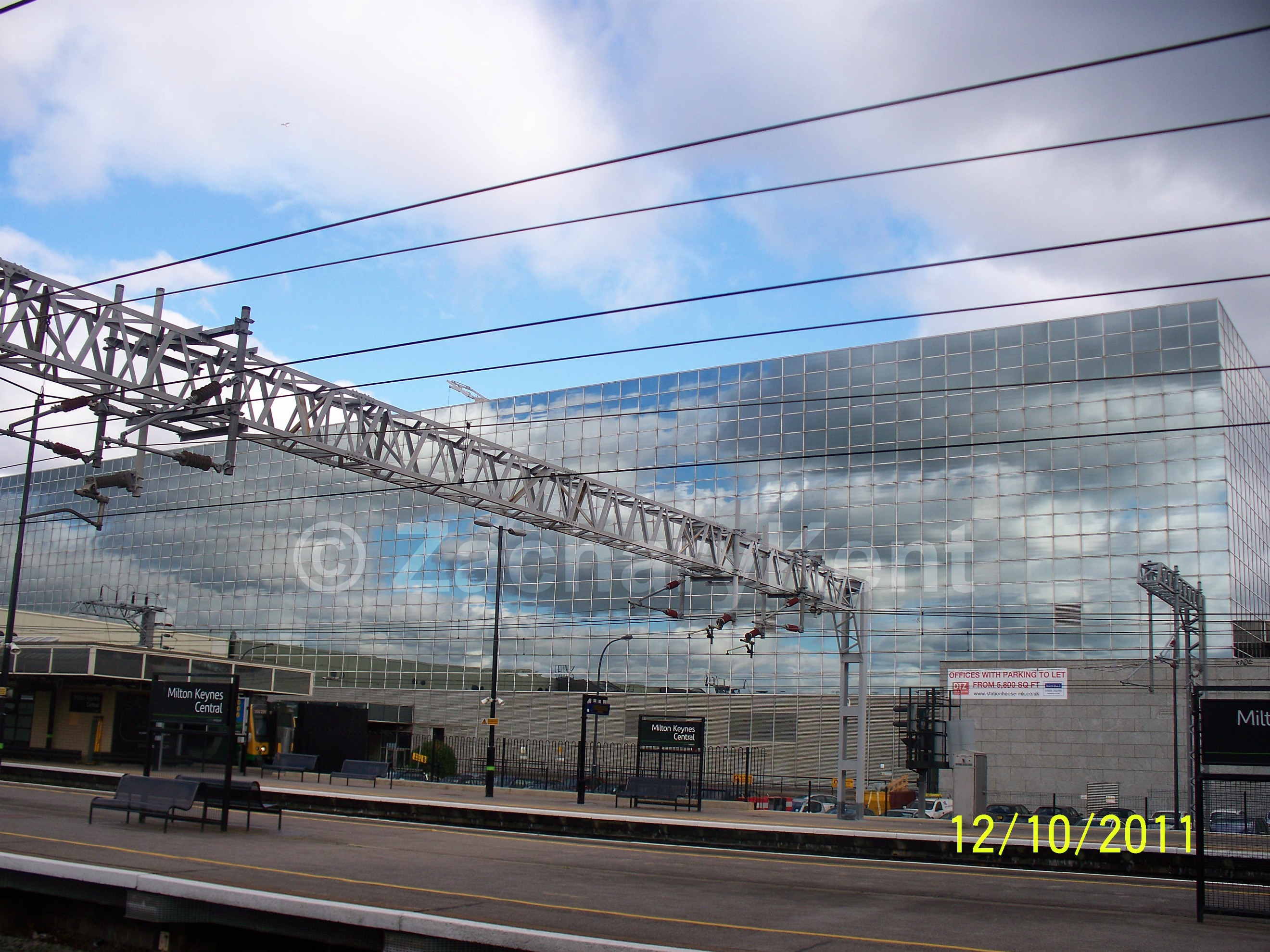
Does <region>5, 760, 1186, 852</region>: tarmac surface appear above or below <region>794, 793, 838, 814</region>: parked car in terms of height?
above

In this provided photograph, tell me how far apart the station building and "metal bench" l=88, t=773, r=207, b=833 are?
66.2ft

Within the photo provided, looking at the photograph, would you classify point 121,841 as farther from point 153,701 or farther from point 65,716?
point 65,716

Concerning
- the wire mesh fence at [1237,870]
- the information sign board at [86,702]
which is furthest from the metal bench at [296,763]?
the wire mesh fence at [1237,870]

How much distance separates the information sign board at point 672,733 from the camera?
35188 millimetres

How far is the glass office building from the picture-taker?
1908 inches

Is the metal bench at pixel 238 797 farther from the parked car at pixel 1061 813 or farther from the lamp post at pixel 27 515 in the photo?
the parked car at pixel 1061 813

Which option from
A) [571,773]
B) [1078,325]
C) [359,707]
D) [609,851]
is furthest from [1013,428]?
[609,851]

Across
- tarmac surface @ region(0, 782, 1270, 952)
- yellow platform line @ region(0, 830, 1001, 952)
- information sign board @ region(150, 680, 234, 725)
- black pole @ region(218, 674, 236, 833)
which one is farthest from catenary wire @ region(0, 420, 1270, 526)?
yellow platform line @ region(0, 830, 1001, 952)

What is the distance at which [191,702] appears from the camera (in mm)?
20562

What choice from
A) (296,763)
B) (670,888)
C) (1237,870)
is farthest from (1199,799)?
(296,763)

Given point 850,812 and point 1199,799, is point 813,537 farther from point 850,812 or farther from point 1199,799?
point 1199,799

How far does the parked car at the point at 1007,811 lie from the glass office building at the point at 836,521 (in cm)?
758
